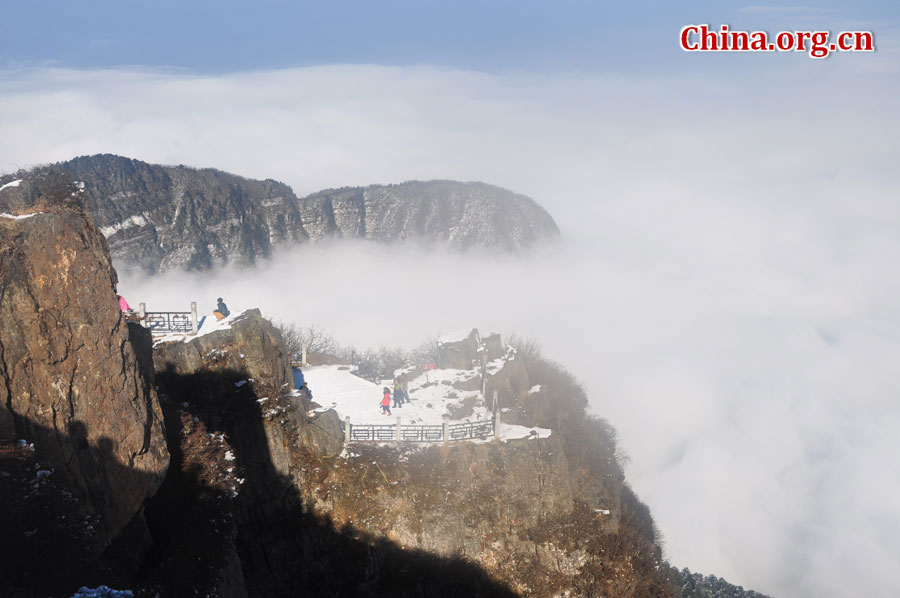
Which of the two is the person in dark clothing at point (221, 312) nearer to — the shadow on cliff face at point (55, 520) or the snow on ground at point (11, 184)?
the snow on ground at point (11, 184)

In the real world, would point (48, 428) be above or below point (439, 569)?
above

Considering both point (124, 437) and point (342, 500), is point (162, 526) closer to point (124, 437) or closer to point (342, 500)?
point (124, 437)

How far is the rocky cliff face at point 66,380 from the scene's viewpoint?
14.7 metres

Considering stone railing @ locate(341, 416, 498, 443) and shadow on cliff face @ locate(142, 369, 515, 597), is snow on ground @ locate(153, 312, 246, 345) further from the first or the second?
stone railing @ locate(341, 416, 498, 443)

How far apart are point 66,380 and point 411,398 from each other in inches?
891

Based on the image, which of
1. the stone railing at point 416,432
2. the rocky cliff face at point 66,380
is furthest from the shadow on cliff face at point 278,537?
the rocky cliff face at point 66,380

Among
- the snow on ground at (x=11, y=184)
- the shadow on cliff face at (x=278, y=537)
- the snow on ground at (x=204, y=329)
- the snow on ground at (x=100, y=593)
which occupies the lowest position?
the shadow on cliff face at (x=278, y=537)

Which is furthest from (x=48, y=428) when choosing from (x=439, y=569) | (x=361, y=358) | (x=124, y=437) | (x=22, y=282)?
(x=361, y=358)

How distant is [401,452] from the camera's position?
104 feet

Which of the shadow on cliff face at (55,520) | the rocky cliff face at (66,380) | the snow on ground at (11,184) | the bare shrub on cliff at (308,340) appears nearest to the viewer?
the shadow on cliff face at (55,520)

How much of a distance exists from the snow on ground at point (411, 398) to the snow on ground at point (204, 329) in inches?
277

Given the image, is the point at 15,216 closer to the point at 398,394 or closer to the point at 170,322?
the point at 170,322

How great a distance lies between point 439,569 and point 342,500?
218 inches

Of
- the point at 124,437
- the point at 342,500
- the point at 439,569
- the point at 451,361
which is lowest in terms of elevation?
the point at 439,569
